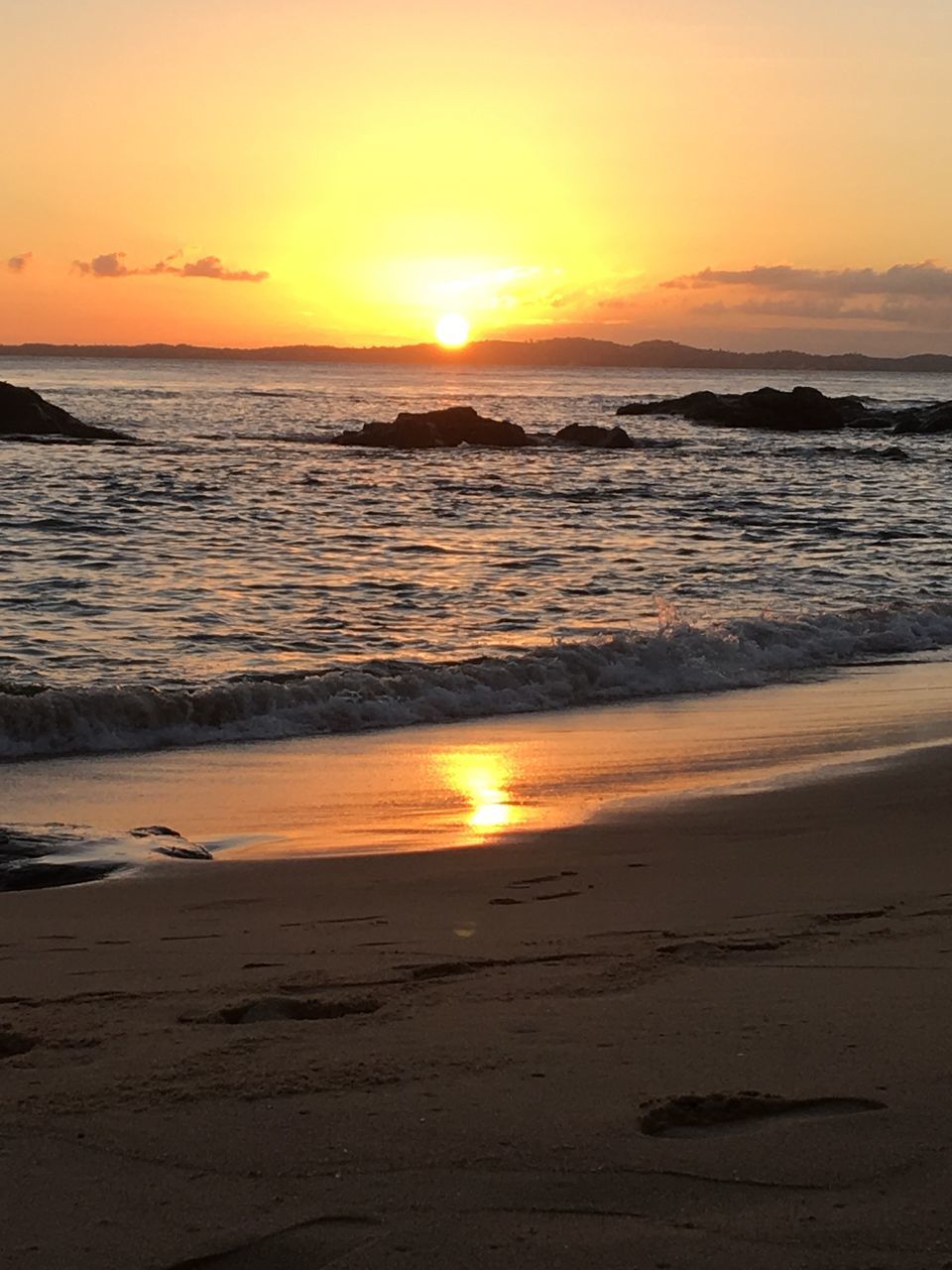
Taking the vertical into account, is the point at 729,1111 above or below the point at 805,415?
below

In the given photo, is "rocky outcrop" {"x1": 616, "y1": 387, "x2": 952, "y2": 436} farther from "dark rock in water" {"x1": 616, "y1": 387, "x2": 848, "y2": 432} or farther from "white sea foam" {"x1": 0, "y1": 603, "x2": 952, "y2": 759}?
"white sea foam" {"x1": 0, "y1": 603, "x2": 952, "y2": 759}

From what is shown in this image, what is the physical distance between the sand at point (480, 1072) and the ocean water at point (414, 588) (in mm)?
4778

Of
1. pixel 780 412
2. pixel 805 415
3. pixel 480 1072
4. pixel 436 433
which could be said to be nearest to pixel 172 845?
pixel 480 1072

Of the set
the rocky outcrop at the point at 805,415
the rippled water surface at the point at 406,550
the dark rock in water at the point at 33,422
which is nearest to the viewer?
the rippled water surface at the point at 406,550

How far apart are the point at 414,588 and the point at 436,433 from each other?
31.1 meters

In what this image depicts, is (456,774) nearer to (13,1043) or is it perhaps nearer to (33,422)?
(13,1043)

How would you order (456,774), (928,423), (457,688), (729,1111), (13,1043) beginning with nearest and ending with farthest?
(729,1111), (13,1043), (456,774), (457,688), (928,423)

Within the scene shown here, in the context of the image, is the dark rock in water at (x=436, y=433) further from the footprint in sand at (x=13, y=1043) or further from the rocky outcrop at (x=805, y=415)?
the footprint in sand at (x=13, y=1043)

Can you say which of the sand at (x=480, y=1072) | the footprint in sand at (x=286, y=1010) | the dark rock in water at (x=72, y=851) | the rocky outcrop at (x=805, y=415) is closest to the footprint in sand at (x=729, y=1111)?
the sand at (x=480, y=1072)

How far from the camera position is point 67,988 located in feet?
13.5

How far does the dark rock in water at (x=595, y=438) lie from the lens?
1864 inches

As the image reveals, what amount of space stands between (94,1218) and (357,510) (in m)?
23.3

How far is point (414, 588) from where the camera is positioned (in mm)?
16094

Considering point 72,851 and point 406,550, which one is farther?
point 406,550
